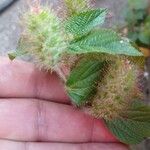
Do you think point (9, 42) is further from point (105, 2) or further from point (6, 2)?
point (105, 2)

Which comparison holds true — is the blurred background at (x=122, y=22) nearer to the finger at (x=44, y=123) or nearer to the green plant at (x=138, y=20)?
the green plant at (x=138, y=20)

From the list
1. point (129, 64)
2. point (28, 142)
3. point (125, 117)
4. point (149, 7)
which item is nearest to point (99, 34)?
point (129, 64)

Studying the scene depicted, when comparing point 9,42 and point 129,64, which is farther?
point 9,42

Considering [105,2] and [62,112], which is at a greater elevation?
[105,2]

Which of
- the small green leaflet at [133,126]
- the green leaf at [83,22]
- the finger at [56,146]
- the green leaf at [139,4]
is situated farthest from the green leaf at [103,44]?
the green leaf at [139,4]

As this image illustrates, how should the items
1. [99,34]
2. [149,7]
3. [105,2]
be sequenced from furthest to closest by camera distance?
[105,2] → [149,7] → [99,34]

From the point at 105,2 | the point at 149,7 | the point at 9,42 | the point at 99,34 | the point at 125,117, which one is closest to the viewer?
the point at 99,34
